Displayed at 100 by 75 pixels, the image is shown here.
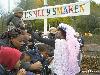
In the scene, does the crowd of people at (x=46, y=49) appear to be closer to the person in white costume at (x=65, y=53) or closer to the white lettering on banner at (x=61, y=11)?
the person in white costume at (x=65, y=53)

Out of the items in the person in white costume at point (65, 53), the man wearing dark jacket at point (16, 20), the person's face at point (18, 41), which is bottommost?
the person in white costume at point (65, 53)

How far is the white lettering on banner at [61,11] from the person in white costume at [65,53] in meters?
5.65

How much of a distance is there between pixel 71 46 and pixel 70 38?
133mm

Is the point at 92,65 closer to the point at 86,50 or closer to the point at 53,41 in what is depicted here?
the point at 86,50

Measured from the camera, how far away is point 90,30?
1475 inches

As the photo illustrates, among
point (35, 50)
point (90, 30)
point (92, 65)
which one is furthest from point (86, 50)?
point (90, 30)

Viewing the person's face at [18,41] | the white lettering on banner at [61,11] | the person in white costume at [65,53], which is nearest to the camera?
the person's face at [18,41]

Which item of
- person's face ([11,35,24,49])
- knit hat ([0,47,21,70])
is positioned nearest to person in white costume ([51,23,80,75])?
person's face ([11,35,24,49])

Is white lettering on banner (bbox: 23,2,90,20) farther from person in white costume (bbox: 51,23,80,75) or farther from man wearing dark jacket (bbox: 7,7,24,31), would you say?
person in white costume (bbox: 51,23,80,75)

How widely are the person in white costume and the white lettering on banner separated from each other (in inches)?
222

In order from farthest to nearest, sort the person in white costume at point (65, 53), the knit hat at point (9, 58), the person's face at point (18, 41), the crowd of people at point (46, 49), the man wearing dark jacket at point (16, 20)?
the man wearing dark jacket at point (16, 20)
the person in white costume at point (65, 53)
the crowd of people at point (46, 49)
the person's face at point (18, 41)
the knit hat at point (9, 58)

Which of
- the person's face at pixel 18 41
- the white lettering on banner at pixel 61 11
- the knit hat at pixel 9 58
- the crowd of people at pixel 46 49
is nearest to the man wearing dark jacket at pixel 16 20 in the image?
the crowd of people at pixel 46 49

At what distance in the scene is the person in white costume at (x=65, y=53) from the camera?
739 cm

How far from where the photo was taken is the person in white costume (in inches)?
291
